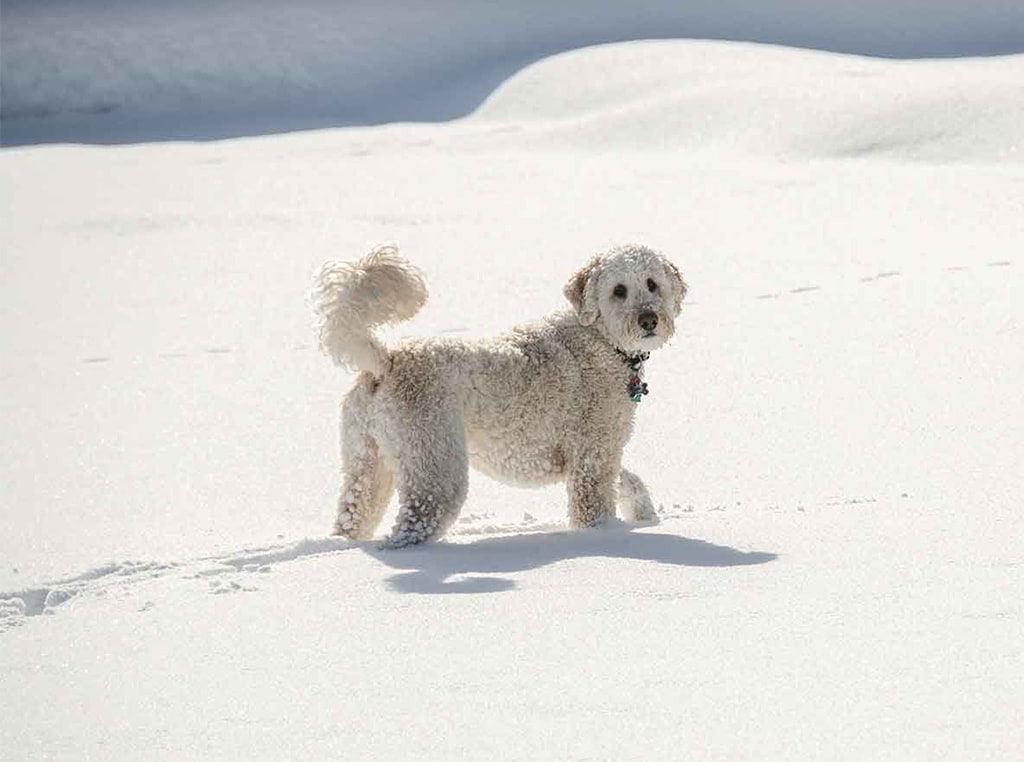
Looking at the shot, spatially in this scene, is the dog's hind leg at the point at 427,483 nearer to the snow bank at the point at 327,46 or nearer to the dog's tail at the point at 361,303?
the dog's tail at the point at 361,303

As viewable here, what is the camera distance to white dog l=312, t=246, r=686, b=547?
18.3 ft

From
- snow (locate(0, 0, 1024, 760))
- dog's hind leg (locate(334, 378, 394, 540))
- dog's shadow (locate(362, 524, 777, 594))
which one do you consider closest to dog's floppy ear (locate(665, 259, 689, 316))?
snow (locate(0, 0, 1024, 760))

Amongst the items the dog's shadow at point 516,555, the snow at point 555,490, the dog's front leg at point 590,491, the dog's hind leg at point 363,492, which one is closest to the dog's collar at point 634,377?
the dog's front leg at point 590,491

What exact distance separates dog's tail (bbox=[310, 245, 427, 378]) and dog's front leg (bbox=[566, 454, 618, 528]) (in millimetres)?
883

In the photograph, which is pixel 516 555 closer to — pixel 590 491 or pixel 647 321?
pixel 590 491

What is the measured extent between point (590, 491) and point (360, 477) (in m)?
0.86

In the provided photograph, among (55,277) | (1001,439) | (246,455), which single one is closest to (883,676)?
(1001,439)

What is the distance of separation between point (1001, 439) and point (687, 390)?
1.88 m

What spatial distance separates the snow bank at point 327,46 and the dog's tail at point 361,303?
1737 centimetres

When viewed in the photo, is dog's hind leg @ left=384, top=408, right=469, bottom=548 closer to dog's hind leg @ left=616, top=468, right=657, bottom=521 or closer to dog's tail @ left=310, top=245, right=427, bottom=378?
dog's tail @ left=310, top=245, right=427, bottom=378

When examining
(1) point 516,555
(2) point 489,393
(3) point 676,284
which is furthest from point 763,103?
(1) point 516,555

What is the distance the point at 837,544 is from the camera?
538cm

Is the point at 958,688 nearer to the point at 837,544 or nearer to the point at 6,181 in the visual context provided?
the point at 837,544

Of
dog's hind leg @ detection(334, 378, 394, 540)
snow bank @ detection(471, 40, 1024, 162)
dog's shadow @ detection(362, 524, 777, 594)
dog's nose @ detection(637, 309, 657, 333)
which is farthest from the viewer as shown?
snow bank @ detection(471, 40, 1024, 162)
